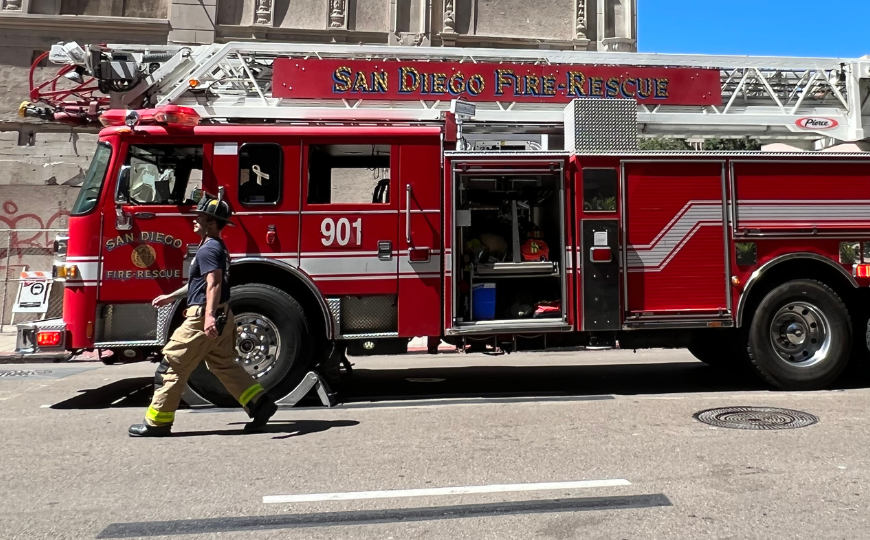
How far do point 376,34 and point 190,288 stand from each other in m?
16.2

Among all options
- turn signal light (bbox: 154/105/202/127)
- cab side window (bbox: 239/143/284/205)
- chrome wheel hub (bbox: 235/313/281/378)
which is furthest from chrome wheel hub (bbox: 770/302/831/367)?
turn signal light (bbox: 154/105/202/127)

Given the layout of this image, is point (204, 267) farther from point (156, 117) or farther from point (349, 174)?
point (349, 174)

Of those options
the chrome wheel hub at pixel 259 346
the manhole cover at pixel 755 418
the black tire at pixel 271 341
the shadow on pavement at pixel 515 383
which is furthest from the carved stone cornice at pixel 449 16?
the manhole cover at pixel 755 418

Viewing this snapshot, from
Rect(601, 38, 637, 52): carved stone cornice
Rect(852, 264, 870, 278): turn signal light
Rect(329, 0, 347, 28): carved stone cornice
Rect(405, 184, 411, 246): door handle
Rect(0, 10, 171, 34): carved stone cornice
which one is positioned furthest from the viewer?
Rect(329, 0, 347, 28): carved stone cornice

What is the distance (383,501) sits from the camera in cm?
358

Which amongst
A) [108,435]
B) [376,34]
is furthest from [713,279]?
[376,34]

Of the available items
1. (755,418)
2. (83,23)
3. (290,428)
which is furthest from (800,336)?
(83,23)

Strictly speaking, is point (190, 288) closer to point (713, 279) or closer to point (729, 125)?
point (713, 279)

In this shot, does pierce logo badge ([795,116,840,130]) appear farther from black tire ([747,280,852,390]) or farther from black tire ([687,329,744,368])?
black tire ([687,329,744,368])

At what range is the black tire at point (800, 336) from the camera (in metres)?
6.47

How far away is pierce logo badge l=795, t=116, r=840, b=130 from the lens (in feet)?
26.1

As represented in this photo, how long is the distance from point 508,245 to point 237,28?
617 inches

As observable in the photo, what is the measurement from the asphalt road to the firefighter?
0.22m

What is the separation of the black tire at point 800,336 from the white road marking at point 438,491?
3442 millimetres
